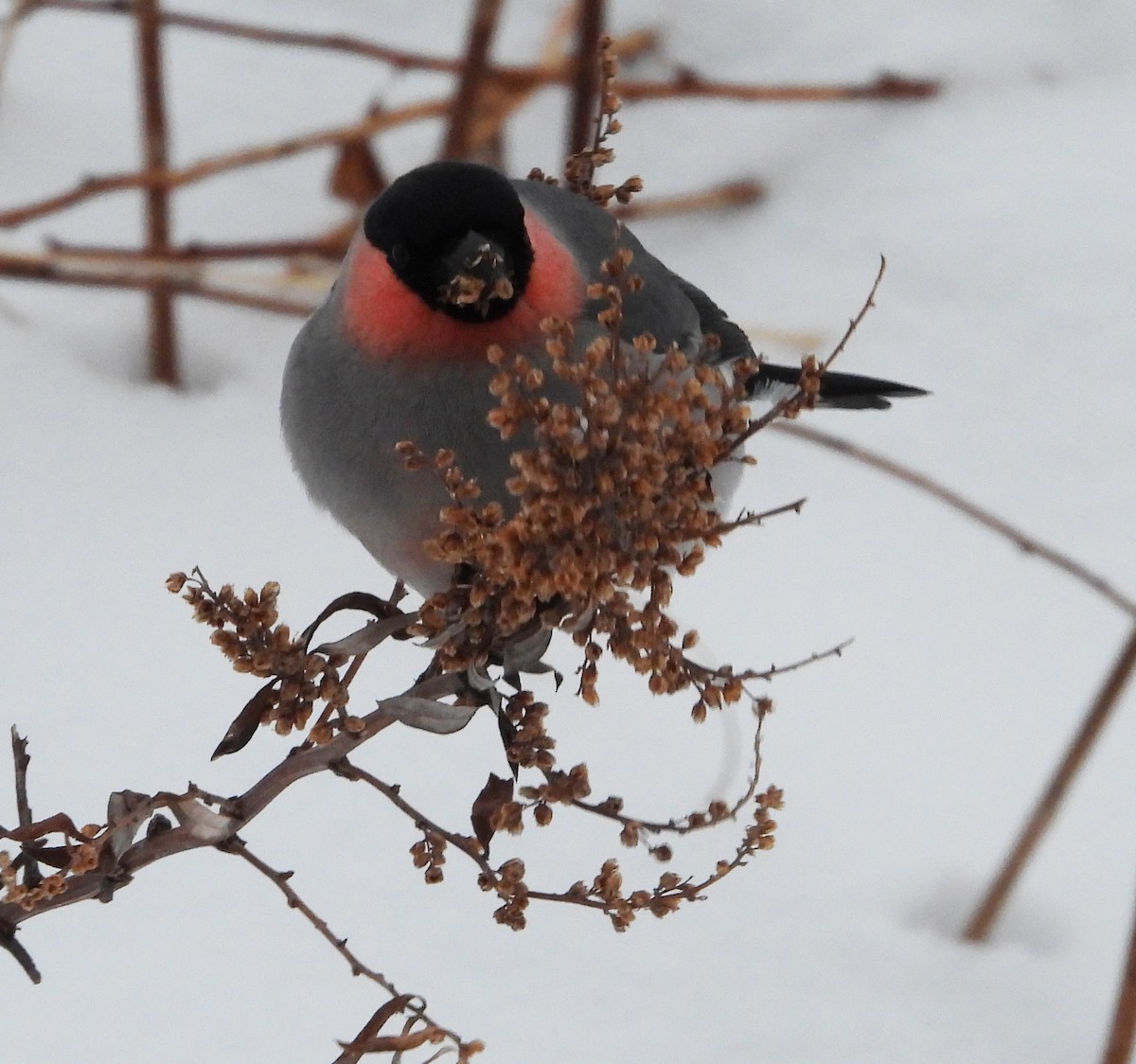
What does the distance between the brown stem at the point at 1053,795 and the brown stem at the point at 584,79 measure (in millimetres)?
1278

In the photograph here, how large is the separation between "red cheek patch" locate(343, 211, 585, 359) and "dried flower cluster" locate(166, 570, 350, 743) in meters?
0.44

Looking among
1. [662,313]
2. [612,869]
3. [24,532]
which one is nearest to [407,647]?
[24,532]

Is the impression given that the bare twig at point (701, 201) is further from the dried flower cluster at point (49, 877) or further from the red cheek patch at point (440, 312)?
the dried flower cluster at point (49, 877)

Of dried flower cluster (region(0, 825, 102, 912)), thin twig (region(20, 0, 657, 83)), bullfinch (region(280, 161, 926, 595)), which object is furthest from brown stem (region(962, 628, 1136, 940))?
Result: thin twig (region(20, 0, 657, 83))

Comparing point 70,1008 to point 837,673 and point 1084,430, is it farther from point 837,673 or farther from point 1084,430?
point 1084,430

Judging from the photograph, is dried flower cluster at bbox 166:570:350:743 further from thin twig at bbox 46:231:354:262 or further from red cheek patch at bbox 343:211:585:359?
thin twig at bbox 46:231:354:262

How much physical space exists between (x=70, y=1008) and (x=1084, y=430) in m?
1.88

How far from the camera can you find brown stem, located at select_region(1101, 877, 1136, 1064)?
1661 millimetres

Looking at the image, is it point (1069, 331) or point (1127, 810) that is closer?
point (1127, 810)

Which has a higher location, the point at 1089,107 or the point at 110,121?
the point at 1089,107

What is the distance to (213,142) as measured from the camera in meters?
3.34

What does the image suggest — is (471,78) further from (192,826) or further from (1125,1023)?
(192,826)

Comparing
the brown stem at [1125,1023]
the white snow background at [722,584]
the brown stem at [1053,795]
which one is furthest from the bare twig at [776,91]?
the brown stem at [1125,1023]

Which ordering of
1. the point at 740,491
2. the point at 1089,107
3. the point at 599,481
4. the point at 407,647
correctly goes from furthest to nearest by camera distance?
1. the point at 1089,107
2. the point at 740,491
3. the point at 407,647
4. the point at 599,481
